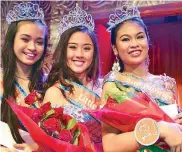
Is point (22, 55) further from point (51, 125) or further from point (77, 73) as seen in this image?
point (51, 125)

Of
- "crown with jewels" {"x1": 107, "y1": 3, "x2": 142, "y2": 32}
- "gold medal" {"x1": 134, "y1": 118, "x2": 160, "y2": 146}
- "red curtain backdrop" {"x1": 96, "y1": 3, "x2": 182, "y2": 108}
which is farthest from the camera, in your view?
"red curtain backdrop" {"x1": 96, "y1": 3, "x2": 182, "y2": 108}

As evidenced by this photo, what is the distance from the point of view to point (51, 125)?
1321mm

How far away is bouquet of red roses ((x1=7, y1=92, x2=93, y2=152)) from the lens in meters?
1.31

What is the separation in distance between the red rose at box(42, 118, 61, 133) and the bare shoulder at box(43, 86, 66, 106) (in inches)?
17.9

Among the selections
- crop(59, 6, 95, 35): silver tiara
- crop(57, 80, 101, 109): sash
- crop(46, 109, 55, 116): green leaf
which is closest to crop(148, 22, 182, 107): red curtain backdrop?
crop(59, 6, 95, 35): silver tiara

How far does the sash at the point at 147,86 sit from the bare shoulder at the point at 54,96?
11.5 inches

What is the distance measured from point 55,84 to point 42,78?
0.66 ft

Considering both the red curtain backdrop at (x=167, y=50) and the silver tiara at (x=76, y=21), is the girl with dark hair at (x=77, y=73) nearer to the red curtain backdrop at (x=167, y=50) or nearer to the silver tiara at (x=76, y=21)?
the silver tiara at (x=76, y=21)

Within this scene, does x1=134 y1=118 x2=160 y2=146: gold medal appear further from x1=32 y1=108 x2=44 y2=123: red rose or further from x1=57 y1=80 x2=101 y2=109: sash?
x1=57 y1=80 x2=101 y2=109: sash

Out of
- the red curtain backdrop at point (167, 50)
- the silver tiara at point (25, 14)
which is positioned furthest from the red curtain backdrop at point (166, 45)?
the silver tiara at point (25, 14)

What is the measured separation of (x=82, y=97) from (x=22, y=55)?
1.46 feet

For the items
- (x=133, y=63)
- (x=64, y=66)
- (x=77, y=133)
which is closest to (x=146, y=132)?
(x=77, y=133)

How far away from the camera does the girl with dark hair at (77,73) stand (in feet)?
5.93

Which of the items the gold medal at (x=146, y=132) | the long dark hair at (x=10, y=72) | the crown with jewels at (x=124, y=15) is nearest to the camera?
the gold medal at (x=146, y=132)
